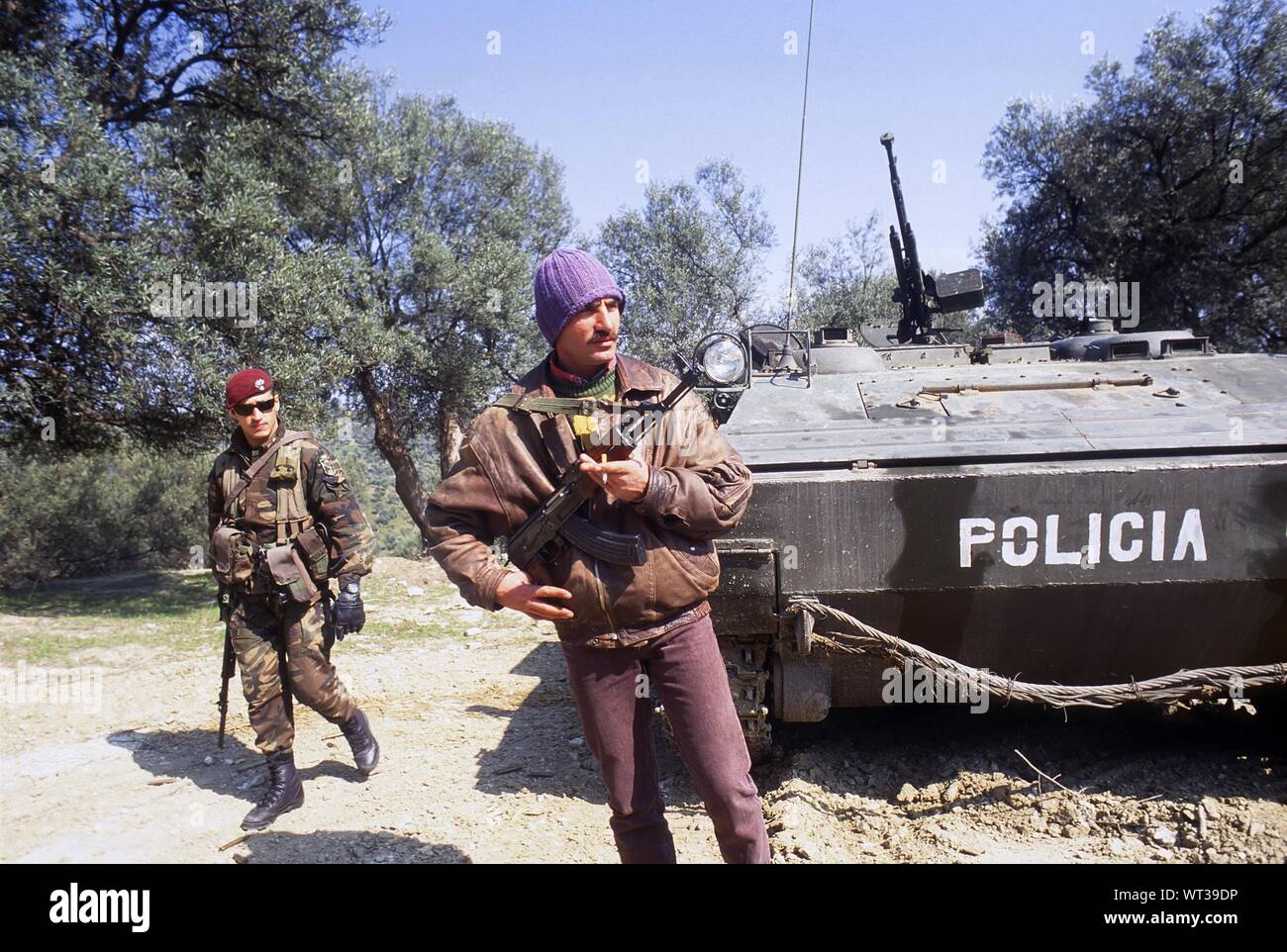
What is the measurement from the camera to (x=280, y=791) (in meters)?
4.06

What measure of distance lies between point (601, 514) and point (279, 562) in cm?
211

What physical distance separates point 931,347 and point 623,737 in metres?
3.61

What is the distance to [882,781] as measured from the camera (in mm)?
4180

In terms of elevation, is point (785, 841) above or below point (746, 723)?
below

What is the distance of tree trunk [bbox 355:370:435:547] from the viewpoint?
44.3 ft

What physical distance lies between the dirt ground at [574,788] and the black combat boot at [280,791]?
0.07 m

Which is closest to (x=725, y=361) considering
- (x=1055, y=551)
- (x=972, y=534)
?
(x=972, y=534)

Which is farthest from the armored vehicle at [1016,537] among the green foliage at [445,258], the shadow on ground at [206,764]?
the green foliage at [445,258]

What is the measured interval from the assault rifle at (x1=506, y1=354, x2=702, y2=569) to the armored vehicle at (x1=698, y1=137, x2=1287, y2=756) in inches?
45.2

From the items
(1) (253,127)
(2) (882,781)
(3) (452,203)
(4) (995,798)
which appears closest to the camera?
(4) (995,798)

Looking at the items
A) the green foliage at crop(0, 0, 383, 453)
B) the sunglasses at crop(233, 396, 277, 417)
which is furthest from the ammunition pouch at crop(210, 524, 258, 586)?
the green foliage at crop(0, 0, 383, 453)

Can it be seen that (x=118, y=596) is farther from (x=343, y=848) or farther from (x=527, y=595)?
(x=527, y=595)
